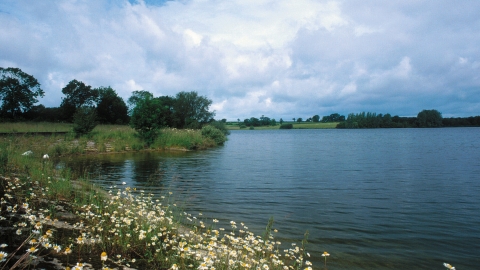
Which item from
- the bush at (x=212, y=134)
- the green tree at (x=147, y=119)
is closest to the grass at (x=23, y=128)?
the green tree at (x=147, y=119)

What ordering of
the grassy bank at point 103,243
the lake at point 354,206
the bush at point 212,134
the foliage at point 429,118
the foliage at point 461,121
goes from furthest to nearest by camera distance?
the foliage at point 461,121 → the foliage at point 429,118 → the bush at point 212,134 → the lake at point 354,206 → the grassy bank at point 103,243

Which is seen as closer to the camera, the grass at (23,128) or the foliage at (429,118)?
Answer: the grass at (23,128)

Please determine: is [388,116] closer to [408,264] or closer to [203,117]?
[203,117]

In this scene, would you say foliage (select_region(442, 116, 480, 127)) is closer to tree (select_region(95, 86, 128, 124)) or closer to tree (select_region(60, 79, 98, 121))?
tree (select_region(95, 86, 128, 124))

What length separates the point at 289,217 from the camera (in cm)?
1057

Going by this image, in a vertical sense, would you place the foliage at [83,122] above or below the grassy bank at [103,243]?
above

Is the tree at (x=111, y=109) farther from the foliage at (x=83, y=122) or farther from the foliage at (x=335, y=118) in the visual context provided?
Result: the foliage at (x=335, y=118)

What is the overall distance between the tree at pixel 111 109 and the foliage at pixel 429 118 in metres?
141

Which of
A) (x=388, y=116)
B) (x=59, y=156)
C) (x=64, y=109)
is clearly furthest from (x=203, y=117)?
(x=388, y=116)

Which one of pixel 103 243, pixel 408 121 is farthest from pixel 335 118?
pixel 103 243

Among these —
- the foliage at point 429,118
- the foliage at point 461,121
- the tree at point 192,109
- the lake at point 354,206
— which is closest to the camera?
the lake at point 354,206

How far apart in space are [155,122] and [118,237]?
111 feet

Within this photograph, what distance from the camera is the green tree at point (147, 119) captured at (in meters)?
37.7

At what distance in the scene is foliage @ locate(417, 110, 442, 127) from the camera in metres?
150
